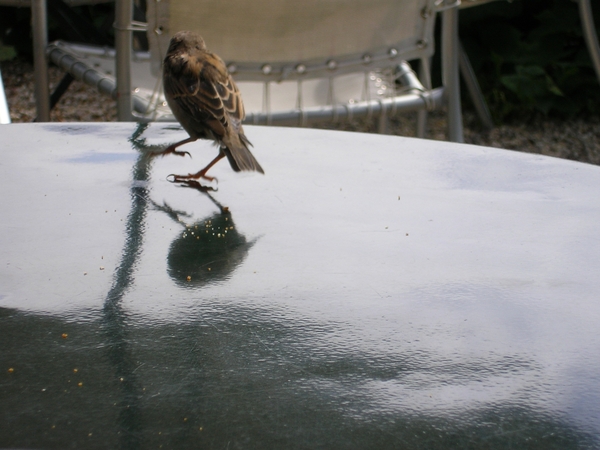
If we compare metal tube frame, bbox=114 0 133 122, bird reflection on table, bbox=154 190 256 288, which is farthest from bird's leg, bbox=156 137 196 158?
metal tube frame, bbox=114 0 133 122

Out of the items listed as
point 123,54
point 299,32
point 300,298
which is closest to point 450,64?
point 299,32

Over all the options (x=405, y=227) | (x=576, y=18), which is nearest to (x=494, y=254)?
(x=405, y=227)

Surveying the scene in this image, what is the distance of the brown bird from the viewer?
1.34m

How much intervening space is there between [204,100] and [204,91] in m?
0.03

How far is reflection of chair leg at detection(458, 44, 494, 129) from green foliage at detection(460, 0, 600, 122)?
283 mm

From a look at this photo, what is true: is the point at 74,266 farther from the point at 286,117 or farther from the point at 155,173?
the point at 286,117

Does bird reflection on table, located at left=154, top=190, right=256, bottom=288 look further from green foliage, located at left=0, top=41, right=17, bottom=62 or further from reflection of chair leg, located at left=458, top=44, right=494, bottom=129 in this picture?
green foliage, located at left=0, top=41, right=17, bottom=62

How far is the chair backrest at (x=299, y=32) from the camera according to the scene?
7.70ft

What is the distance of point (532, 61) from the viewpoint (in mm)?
4719

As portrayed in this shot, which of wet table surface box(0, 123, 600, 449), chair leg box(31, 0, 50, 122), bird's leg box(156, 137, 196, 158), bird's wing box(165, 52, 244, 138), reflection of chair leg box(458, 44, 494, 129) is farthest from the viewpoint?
reflection of chair leg box(458, 44, 494, 129)

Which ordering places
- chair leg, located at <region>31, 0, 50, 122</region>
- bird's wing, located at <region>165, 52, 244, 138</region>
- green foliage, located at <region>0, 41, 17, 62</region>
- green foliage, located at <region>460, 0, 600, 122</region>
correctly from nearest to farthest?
bird's wing, located at <region>165, 52, 244, 138</region> → chair leg, located at <region>31, 0, 50, 122</region> → green foliage, located at <region>460, 0, 600, 122</region> → green foliage, located at <region>0, 41, 17, 62</region>

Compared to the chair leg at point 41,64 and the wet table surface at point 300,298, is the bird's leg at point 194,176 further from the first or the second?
the chair leg at point 41,64

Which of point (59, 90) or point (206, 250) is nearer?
point (206, 250)

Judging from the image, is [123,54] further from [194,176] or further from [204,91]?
[194,176]
